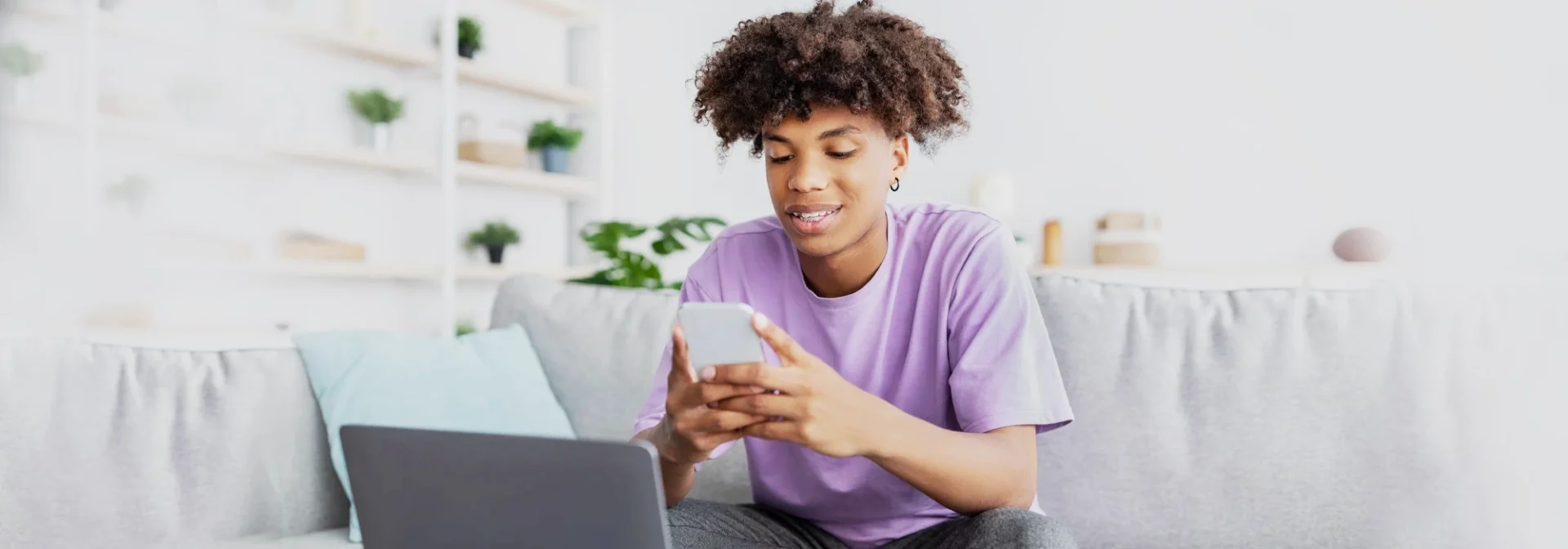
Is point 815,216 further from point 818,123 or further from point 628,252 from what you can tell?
point 628,252

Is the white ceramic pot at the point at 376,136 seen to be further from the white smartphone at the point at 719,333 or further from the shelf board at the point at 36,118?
the white smartphone at the point at 719,333

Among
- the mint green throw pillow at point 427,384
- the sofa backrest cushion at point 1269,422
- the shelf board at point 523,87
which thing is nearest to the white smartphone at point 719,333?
the mint green throw pillow at point 427,384

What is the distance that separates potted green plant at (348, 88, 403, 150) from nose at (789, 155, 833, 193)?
9.15 ft

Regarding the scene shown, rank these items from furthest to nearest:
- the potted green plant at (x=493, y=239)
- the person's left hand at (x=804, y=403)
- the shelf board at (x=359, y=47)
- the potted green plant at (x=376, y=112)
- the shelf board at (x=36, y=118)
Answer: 1. the potted green plant at (x=493, y=239)
2. the potted green plant at (x=376, y=112)
3. the shelf board at (x=359, y=47)
4. the shelf board at (x=36, y=118)
5. the person's left hand at (x=804, y=403)

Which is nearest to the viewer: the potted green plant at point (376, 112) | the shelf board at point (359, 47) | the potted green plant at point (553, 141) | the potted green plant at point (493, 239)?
the shelf board at point (359, 47)

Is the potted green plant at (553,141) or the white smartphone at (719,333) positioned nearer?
the white smartphone at (719,333)

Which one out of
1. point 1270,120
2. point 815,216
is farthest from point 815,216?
point 1270,120

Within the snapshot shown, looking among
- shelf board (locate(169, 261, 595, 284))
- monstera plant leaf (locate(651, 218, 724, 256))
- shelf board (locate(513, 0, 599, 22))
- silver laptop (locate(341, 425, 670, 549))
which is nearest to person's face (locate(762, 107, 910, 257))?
silver laptop (locate(341, 425, 670, 549))

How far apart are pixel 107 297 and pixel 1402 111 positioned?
3.96 meters

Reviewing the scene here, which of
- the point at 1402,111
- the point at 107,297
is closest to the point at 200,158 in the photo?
the point at 107,297

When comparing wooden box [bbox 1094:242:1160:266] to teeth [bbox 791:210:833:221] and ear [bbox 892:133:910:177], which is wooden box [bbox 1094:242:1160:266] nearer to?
ear [bbox 892:133:910:177]

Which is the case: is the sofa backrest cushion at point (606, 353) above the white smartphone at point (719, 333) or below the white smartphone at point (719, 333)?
below

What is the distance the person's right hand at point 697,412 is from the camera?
34.5 inches

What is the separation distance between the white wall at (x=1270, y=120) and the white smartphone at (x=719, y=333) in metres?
2.18
